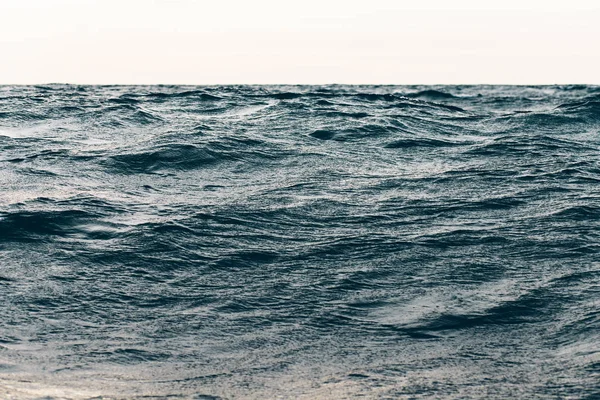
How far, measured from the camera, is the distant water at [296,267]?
6004 millimetres

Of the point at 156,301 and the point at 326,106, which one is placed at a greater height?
the point at 326,106

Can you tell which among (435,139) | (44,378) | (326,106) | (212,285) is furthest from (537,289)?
(326,106)

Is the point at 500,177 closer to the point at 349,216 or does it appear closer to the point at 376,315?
the point at 349,216

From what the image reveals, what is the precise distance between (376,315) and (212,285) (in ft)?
5.98

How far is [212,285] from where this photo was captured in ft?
26.8

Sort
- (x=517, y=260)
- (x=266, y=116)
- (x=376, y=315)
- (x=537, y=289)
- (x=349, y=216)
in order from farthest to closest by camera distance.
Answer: (x=266, y=116)
(x=349, y=216)
(x=517, y=260)
(x=537, y=289)
(x=376, y=315)

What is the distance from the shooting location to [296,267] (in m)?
8.66

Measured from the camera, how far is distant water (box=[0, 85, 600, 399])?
6004 millimetres

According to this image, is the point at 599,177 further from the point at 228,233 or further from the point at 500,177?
the point at 228,233

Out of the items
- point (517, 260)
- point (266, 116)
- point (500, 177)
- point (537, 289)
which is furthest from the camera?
point (266, 116)

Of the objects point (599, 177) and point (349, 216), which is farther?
point (599, 177)

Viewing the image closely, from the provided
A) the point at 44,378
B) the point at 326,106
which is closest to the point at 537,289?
the point at 44,378

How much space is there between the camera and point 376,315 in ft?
24.0

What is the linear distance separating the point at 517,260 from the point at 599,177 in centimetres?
524
